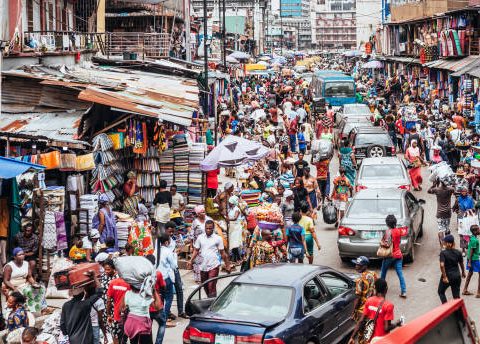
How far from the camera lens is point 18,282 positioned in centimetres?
1227

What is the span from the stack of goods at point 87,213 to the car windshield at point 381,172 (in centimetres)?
775

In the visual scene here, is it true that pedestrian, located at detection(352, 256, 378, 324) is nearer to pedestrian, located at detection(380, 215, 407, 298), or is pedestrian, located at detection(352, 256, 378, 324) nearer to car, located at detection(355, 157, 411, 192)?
pedestrian, located at detection(380, 215, 407, 298)

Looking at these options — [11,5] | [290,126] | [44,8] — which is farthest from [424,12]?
[11,5]

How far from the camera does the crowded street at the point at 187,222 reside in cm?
1001

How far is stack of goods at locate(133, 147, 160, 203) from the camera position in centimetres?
1956

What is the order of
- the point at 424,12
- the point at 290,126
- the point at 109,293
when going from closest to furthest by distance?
the point at 109,293 → the point at 290,126 → the point at 424,12

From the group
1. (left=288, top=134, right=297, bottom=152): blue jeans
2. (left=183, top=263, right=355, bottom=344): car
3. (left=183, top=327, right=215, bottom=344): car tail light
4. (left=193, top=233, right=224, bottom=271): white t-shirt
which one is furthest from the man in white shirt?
(left=288, top=134, right=297, bottom=152): blue jeans

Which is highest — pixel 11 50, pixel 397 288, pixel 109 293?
pixel 11 50

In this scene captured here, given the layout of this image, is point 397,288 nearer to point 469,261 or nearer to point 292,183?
point 469,261

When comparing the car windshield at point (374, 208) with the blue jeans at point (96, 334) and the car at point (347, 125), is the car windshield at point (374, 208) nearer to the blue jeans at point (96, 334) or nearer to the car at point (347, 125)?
the blue jeans at point (96, 334)

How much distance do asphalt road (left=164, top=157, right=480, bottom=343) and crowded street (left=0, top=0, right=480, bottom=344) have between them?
51mm

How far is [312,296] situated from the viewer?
34.0 feet

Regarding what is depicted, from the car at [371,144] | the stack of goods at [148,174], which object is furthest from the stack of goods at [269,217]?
the car at [371,144]

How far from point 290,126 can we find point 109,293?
71.9 ft
